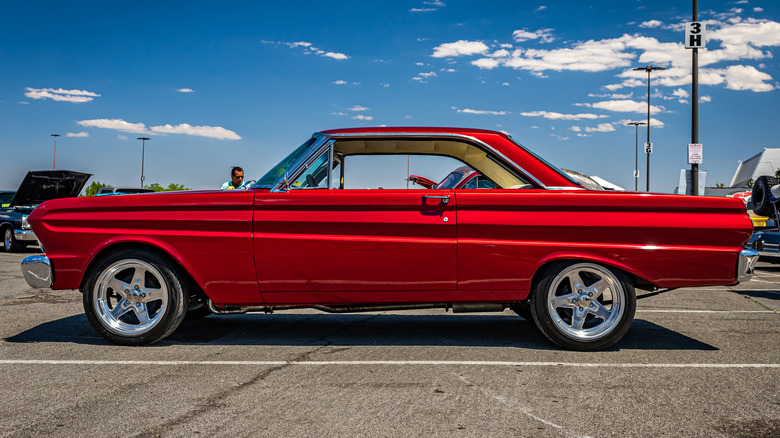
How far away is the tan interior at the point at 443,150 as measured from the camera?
5078 millimetres

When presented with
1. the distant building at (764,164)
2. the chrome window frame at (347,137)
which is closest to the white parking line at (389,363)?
the chrome window frame at (347,137)

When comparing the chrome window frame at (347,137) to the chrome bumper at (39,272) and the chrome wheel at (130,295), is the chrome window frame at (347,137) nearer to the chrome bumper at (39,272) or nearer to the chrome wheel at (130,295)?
the chrome wheel at (130,295)

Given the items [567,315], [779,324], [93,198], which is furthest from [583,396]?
[93,198]

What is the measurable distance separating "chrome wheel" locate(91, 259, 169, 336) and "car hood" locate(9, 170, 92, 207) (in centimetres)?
1219

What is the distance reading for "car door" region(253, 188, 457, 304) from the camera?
4723 millimetres

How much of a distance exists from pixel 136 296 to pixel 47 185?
41.8ft

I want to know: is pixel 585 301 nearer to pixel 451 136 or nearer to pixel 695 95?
pixel 451 136

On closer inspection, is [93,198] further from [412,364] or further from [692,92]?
[692,92]

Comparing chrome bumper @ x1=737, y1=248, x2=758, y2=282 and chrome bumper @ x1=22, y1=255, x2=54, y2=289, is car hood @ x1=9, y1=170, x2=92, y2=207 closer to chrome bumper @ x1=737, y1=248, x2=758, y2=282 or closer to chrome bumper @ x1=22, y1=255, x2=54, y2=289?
chrome bumper @ x1=22, y1=255, x2=54, y2=289

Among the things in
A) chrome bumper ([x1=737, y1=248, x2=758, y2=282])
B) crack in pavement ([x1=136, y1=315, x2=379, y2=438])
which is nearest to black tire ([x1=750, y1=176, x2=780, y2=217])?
chrome bumper ([x1=737, y1=248, x2=758, y2=282])

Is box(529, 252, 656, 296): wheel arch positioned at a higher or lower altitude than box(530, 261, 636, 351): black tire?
higher

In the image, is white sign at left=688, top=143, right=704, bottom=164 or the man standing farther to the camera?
white sign at left=688, top=143, right=704, bottom=164

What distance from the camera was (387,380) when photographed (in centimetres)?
398

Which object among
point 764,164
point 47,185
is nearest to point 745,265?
point 47,185
